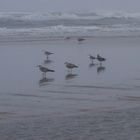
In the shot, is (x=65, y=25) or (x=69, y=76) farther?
(x=65, y=25)

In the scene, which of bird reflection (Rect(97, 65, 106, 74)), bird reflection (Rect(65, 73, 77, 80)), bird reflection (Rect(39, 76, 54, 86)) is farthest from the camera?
bird reflection (Rect(97, 65, 106, 74))

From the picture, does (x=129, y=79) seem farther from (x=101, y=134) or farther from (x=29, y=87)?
(x=101, y=134)

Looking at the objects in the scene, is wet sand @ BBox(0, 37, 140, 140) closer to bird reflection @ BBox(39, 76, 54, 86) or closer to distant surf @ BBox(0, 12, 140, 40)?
bird reflection @ BBox(39, 76, 54, 86)

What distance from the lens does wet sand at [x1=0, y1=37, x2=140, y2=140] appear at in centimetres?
773

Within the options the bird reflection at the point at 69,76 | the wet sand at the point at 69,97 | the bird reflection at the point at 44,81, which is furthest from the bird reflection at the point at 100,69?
the bird reflection at the point at 44,81

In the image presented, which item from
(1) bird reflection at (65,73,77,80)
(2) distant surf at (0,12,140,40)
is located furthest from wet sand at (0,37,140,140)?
(2) distant surf at (0,12,140,40)

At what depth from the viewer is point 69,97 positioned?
11.7 metres

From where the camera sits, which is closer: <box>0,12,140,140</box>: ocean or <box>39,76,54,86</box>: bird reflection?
<box>0,12,140,140</box>: ocean

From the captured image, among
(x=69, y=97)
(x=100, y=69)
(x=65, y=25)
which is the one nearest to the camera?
(x=69, y=97)

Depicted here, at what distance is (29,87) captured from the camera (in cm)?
1326

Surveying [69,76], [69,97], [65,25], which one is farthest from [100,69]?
[65,25]

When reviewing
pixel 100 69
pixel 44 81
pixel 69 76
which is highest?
pixel 100 69

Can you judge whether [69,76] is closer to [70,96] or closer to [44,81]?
[44,81]

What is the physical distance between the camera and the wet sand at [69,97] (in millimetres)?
7727
